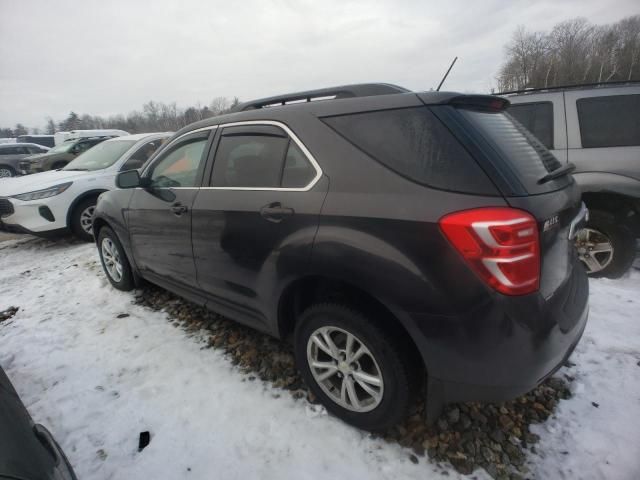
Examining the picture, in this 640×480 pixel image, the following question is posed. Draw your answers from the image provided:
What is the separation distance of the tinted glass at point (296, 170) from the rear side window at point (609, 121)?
10.1ft

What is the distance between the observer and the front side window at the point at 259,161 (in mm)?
1948

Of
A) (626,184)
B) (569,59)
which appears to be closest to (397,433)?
(626,184)

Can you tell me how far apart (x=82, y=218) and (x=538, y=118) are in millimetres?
6609

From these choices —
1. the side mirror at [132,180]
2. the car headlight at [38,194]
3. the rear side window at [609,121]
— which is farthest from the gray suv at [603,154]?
the car headlight at [38,194]

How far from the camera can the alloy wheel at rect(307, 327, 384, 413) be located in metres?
1.83

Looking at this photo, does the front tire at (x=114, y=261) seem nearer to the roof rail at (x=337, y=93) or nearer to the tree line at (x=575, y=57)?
the roof rail at (x=337, y=93)

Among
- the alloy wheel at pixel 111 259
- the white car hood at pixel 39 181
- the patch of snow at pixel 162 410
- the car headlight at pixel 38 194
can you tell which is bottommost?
the patch of snow at pixel 162 410

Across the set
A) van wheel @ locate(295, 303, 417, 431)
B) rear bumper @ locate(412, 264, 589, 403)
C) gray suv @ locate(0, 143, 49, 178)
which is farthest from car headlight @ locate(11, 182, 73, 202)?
gray suv @ locate(0, 143, 49, 178)

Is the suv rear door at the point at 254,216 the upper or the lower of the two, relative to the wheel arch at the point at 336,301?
upper

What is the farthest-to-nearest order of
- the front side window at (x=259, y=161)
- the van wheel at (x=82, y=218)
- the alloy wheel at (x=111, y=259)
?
the van wheel at (x=82, y=218) → the alloy wheel at (x=111, y=259) → the front side window at (x=259, y=161)

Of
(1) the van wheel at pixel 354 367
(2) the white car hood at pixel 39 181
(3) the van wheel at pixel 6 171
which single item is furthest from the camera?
(3) the van wheel at pixel 6 171

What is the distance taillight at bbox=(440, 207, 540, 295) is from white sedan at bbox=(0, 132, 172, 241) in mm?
5205

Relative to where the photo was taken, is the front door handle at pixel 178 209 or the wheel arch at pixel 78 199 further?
the wheel arch at pixel 78 199

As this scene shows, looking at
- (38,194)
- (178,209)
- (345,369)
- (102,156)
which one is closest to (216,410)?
(345,369)
